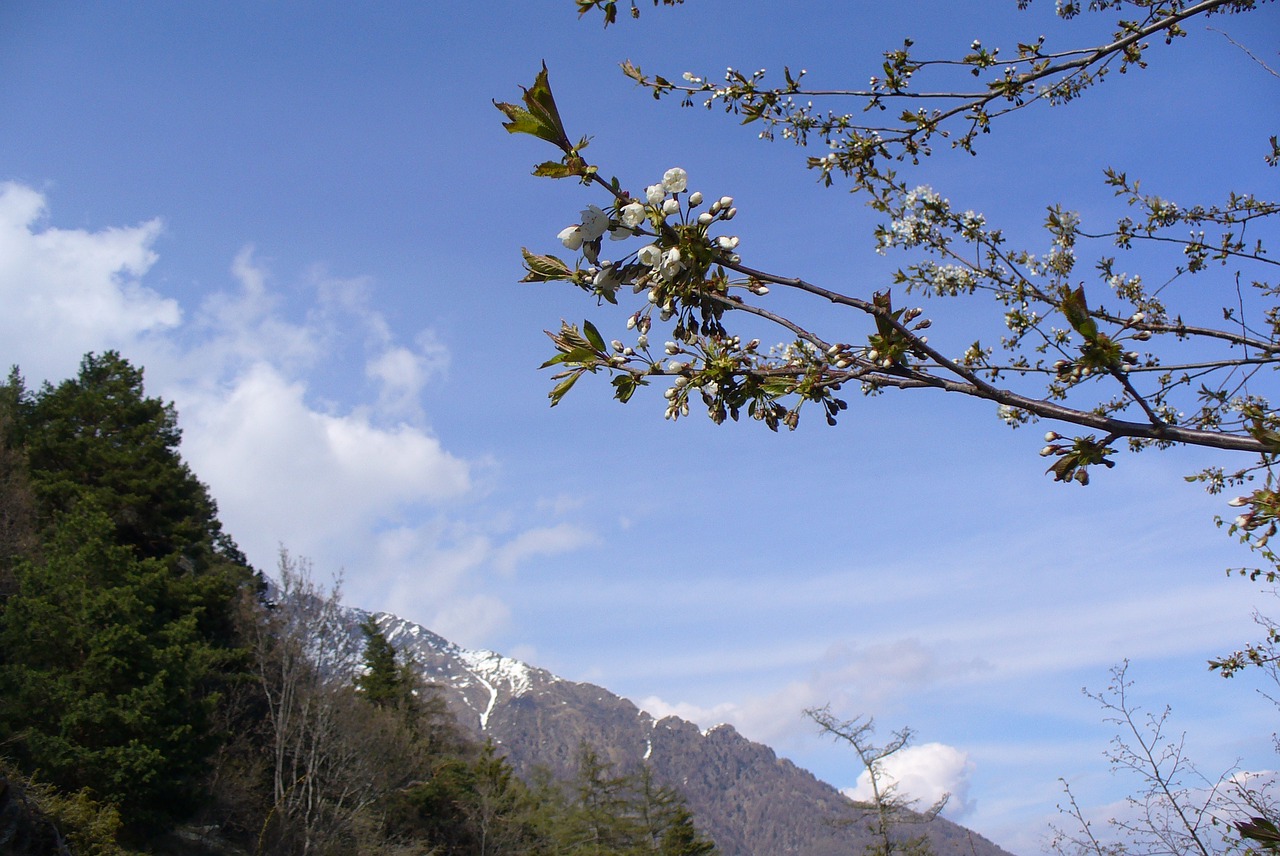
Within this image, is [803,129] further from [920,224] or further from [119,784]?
[119,784]

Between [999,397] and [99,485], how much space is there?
29.7 meters

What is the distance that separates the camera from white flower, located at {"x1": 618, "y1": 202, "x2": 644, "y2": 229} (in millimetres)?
1523

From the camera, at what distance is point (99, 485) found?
81.9 feet

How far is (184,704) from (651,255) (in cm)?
2037

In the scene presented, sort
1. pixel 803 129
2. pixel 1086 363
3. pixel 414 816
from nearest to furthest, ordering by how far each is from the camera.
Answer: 1. pixel 1086 363
2. pixel 803 129
3. pixel 414 816

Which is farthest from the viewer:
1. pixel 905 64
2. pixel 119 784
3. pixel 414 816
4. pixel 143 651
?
pixel 414 816

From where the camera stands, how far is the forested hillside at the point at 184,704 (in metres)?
15.8

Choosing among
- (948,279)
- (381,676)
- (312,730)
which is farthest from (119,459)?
(948,279)

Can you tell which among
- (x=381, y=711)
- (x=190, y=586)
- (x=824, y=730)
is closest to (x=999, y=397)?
(x=824, y=730)

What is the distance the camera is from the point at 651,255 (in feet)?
5.09

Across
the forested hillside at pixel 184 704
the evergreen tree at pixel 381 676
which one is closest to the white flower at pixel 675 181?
the forested hillside at pixel 184 704

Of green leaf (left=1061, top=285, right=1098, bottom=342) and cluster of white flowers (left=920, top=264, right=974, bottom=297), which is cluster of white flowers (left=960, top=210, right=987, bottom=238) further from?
green leaf (left=1061, top=285, right=1098, bottom=342)

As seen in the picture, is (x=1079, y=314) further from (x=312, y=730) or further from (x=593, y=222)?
(x=312, y=730)

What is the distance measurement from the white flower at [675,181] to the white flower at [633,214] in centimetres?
7
